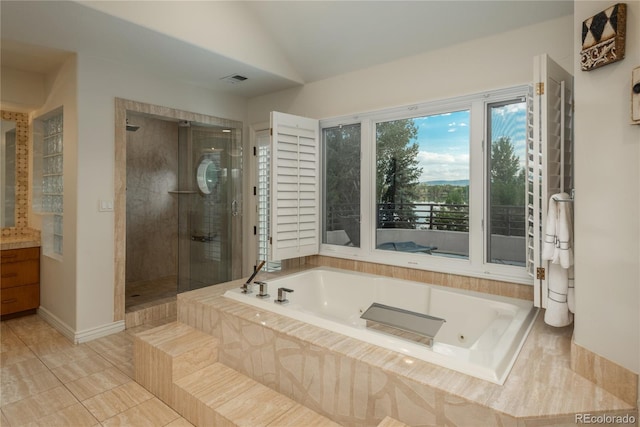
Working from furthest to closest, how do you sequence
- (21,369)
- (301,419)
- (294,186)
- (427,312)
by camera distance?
(294,186), (427,312), (21,369), (301,419)

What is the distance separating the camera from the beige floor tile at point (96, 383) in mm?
2285

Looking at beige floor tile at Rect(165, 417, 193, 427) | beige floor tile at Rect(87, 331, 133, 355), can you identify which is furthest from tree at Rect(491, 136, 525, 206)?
beige floor tile at Rect(87, 331, 133, 355)

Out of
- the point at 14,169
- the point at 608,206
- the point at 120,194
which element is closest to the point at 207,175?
the point at 120,194

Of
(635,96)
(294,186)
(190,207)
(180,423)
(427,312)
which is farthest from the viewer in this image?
(190,207)

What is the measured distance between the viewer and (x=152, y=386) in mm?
2281

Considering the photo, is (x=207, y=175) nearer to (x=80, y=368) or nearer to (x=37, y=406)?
(x=80, y=368)

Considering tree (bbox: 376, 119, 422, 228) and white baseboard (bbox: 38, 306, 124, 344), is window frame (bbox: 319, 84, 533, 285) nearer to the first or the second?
tree (bbox: 376, 119, 422, 228)

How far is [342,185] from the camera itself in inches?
141

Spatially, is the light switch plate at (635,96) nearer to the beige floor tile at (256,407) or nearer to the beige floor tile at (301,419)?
the beige floor tile at (301,419)

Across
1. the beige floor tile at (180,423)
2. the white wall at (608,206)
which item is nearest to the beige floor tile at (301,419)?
the beige floor tile at (180,423)

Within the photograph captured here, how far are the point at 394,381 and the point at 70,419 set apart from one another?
6.06ft

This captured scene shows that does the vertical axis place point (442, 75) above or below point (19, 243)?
above

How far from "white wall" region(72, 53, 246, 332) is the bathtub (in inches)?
54.6

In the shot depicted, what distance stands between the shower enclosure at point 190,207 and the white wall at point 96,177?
0.39 metres
